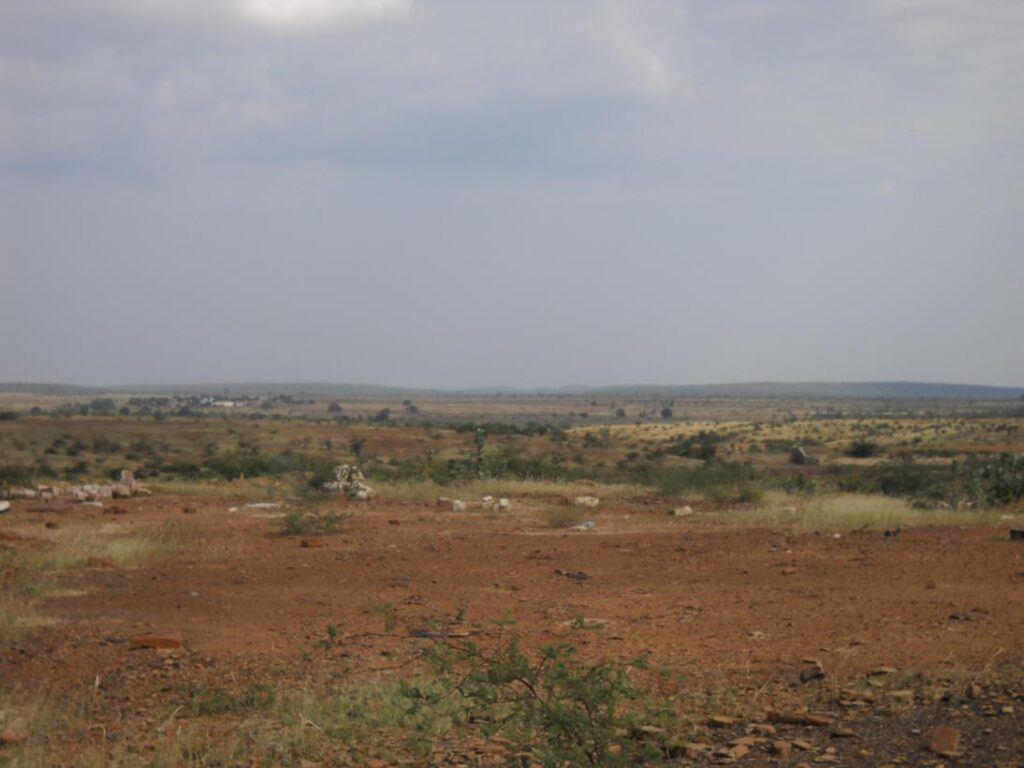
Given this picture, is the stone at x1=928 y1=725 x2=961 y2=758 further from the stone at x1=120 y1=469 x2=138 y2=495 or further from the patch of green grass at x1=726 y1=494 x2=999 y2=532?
the stone at x1=120 y1=469 x2=138 y2=495

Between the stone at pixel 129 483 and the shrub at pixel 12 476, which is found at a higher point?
the stone at pixel 129 483

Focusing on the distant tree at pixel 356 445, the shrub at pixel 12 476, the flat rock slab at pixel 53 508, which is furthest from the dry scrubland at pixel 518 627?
the distant tree at pixel 356 445

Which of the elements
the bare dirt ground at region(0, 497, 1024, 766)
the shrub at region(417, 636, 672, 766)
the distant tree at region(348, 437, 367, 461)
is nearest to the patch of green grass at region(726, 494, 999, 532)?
the bare dirt ground at region(0, 497, 1024, 766)

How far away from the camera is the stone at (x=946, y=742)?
6.00 m

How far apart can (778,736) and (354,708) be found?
2886 millimetres

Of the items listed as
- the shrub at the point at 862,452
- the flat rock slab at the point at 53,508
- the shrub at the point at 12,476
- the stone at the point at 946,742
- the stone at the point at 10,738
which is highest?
the stone at the point at 946,742

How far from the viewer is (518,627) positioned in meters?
10.2

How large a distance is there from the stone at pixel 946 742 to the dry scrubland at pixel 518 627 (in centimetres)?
2

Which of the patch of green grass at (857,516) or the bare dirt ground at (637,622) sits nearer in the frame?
the bare dirt ground at (637,622)

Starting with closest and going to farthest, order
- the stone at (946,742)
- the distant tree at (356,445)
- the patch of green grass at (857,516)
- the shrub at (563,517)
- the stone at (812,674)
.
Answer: the stone at (946,742), the stone at (812,674), the patch of green grass at (857,516), the shrub at (563,517), the distant tree at (356,445)

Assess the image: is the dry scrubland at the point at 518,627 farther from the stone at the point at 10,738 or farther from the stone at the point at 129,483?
the stone at the point at 129,483

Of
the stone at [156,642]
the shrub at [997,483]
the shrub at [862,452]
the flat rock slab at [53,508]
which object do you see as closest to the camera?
the stone at [156,642]

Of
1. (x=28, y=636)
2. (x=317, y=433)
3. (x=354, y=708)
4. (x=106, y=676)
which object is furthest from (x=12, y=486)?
(x=317, y=433)

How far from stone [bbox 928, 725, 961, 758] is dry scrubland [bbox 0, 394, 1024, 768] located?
2 cm
